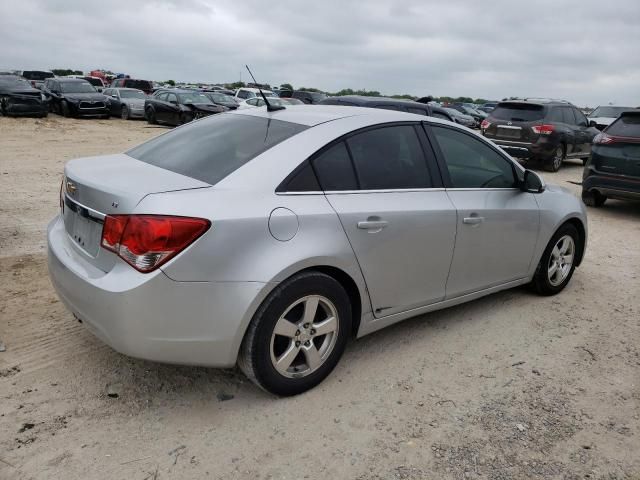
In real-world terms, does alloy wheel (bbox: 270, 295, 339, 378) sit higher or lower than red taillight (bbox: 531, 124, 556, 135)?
lower

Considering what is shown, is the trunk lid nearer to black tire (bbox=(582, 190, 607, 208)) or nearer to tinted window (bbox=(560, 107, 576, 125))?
black tire (bbox=(582, 190, 607, 208))

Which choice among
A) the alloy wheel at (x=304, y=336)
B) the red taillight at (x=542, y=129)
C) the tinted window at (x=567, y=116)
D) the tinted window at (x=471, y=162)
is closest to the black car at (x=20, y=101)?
the red taillight at (x=542, y=129)

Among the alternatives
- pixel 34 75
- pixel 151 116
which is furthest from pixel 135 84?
pixel 151 116

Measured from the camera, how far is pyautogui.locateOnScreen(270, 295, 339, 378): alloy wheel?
2951 mm

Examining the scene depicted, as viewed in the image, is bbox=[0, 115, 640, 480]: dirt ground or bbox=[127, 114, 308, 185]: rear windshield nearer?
bbox=[0, 115, 640, 480]: dirt ground

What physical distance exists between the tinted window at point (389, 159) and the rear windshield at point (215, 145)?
1.25ft

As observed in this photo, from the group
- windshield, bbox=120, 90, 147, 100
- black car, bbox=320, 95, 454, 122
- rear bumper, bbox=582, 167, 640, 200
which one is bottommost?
windshield, bbox=120, 90, 147, 100

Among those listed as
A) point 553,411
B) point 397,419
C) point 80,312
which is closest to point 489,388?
point 553,411

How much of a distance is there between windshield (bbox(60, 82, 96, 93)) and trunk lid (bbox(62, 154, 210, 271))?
870 inches

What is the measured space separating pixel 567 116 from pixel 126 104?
17.7m

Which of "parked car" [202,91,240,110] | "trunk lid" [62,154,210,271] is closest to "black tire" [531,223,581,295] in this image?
"trunk lid" [62,154,210,271]

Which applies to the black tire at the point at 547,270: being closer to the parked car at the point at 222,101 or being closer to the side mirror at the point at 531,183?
the side mirror at the point at 531,183

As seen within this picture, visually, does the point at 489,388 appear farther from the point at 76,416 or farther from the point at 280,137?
the point at 76,416

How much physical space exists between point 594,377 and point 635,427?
0.53 metres
